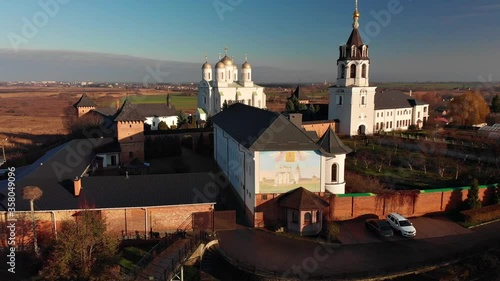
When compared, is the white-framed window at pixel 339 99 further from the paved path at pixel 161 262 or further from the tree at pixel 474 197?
the paved path at pixel 161 262

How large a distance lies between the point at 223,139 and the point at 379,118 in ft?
87.1

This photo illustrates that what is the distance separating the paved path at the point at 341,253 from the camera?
14.5 metres

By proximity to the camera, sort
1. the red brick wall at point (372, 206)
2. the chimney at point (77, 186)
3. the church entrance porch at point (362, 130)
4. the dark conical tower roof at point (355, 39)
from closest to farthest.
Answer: the chimney at point (77, 186), the red brick wall at point (372, 206), the dark conical tower roof at point (355, 39), the church entrance porch at point (362, 130)

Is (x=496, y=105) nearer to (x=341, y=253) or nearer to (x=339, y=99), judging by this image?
(x=339, y=99)

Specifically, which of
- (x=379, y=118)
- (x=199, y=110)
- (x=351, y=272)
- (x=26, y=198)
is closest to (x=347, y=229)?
(x=351, y=272)

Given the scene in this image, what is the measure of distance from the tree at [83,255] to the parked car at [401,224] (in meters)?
12.7

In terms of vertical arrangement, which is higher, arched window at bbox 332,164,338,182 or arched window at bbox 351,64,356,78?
arched window at bbox 351,64,356,78

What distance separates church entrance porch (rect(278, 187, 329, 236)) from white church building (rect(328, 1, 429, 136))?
27.3 meters

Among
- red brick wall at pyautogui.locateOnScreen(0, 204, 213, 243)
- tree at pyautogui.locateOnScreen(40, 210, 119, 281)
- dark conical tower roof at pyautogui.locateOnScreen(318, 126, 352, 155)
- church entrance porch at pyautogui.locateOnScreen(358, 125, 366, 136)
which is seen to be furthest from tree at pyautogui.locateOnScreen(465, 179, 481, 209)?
church entrance porch at pyautogui.locateOnScreen(358, 125, 366, 136)

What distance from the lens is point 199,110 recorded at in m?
51.1

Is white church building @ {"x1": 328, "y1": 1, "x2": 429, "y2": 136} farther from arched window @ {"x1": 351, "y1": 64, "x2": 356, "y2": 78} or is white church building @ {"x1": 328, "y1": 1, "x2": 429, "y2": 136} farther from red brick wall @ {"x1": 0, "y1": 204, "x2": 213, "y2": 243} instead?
red brick wall @ {"x1": 0, "y1": 204, "x2": 213, "y2": 243}

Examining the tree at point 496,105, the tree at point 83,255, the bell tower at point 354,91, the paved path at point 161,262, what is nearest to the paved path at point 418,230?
the paved path at point 161,262

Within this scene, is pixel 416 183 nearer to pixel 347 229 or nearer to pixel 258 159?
pixel 347 229

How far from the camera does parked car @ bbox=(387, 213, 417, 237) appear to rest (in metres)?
17.6
